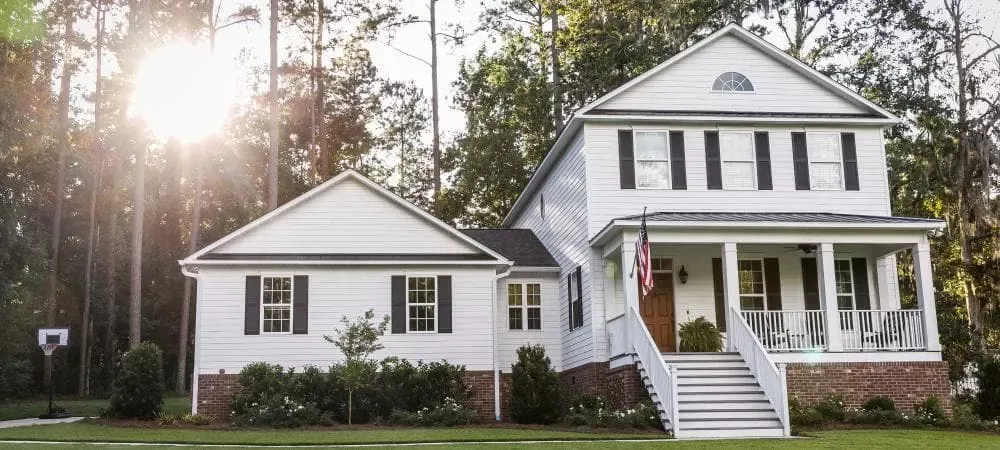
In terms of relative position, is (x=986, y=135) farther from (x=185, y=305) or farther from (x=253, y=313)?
(x=185, y=305)

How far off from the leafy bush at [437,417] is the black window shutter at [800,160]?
8.89 metres

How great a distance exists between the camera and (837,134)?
20.8m

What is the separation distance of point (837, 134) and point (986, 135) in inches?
377

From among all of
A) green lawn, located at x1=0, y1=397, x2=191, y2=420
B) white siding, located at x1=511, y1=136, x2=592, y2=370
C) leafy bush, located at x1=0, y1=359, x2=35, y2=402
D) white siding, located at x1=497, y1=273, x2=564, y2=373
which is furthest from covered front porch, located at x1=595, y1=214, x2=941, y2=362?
leafy bush, located at x1=0, y1=359, x2=35, y2=402

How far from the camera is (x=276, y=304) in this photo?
65.7 ft

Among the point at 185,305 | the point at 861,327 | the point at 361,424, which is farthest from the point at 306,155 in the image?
the point at 861,327

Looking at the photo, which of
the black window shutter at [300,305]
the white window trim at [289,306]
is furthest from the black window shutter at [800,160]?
the white window trim at [289,306]

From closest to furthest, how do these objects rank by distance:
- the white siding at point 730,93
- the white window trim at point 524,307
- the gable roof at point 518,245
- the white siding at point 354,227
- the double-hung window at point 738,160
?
the double-hung window at point 738,160
the white siding at point 354,227
the white siding at point 730,93
the white window trim at point 524,307
the gable roof at point 518,245

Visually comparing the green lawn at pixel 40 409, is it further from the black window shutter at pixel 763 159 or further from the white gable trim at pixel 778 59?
the black window shutter at pixel 763 159

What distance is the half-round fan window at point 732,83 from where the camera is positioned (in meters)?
20.9

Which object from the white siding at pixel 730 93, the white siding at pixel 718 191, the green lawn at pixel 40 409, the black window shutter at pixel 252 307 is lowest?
the green lawn at pixel 40 409

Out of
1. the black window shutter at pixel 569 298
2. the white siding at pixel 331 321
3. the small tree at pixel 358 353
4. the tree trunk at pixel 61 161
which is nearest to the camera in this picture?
the small tree at pixel 358 353

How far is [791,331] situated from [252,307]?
11433 millimetres

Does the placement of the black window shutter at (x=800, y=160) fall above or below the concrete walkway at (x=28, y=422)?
above
